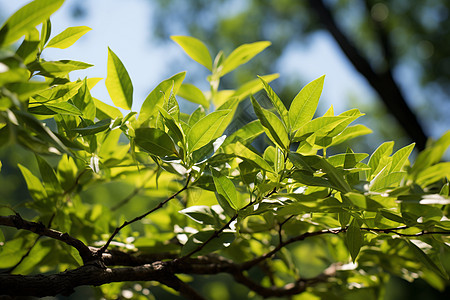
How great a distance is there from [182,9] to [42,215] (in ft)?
15.8

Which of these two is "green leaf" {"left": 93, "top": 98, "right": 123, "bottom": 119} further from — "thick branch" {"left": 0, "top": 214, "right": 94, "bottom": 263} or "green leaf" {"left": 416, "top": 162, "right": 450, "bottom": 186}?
"green leaf" {"left": 416, "top": 162, "right": 450, "bottom": 186}

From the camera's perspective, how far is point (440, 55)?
3088 mm

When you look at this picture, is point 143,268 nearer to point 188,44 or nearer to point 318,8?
point 188,44

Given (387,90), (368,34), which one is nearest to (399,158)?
(387,90)

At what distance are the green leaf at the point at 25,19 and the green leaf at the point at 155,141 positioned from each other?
0.09 meters

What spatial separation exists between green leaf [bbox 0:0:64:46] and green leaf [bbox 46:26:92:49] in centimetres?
6

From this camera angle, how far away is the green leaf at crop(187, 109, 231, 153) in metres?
0.26

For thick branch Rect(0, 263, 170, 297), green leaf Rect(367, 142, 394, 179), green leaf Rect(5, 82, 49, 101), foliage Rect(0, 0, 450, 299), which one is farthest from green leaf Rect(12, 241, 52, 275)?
green leaf Rect(367, 142, 394, 179)

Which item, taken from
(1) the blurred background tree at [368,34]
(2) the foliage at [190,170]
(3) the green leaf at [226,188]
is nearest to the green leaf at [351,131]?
(2) the foliage at [190,170]

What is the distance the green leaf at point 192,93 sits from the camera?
40 cm

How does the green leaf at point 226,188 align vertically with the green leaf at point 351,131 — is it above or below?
above

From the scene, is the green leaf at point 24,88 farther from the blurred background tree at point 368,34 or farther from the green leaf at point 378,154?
the blurred background tree at point 368,34

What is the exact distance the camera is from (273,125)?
0.24 metres

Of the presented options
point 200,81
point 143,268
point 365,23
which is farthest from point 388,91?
point 200,81
